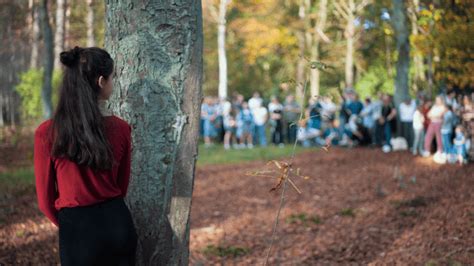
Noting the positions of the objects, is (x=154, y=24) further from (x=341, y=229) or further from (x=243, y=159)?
(x=243, y=159)

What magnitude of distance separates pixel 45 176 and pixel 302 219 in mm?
6903

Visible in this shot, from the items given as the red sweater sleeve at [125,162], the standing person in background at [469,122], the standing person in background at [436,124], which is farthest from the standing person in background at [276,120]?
the red sweater sleeve at [125,162]

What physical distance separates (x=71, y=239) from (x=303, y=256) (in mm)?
4688

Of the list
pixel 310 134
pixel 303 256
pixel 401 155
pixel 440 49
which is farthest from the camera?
pixel 310 134

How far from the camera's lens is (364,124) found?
22.4 meters

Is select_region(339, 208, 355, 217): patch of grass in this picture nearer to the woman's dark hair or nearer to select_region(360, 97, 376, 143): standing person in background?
the woman's dark hair

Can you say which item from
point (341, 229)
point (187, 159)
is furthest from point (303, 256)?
point (187, 159)

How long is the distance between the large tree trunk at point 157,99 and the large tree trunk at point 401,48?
17209mm

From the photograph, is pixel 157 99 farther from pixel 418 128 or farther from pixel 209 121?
pixel 209 121

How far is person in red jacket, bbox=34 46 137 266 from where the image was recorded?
3.16 metres

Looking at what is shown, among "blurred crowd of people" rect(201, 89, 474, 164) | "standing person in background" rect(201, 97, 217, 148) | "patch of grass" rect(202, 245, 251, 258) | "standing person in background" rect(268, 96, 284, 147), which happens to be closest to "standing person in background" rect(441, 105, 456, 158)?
"blurred crowd of people" rect(201, 89, 474, 164)

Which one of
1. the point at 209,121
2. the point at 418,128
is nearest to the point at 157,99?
the point at 418,128

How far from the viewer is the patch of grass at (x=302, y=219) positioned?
9570 millimetres

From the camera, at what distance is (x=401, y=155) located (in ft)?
60.5
